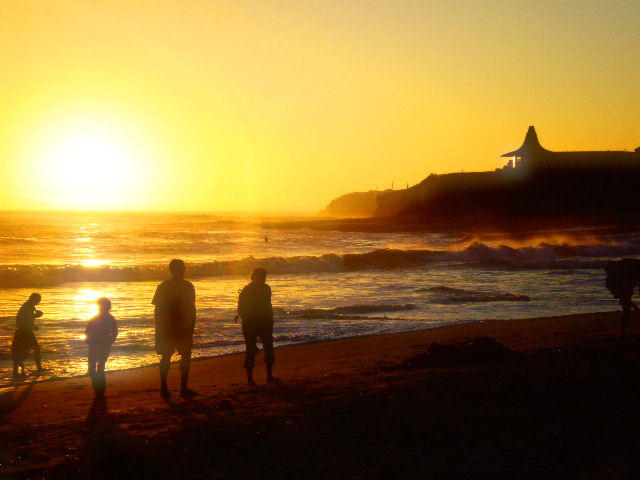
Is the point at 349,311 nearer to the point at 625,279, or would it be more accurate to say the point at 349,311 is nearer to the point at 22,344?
the point at 625,279

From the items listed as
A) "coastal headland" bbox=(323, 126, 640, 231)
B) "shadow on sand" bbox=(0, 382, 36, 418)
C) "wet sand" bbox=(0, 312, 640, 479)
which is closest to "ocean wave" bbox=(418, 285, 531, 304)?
→ "wet sand" bbox=(0, 312, 640, 479)

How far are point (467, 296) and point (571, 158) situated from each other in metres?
90.0

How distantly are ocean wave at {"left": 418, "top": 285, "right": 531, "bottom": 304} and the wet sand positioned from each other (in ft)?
37.7

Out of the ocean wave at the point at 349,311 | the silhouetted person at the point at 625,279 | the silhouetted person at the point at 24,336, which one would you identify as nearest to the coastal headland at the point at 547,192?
the ocean wave at the point at 349,311

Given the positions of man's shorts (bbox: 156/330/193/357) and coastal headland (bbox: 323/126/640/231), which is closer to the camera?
man's shorts (bbox: 156/330/193/357)

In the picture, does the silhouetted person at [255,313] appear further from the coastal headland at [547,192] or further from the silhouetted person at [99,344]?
the coastal headland at [547,192]

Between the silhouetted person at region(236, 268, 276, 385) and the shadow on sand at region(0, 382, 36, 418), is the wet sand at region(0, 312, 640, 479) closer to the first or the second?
the shadow on sand at region(0, 382, 36, 418)

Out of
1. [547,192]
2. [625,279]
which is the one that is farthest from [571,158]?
[625,279]

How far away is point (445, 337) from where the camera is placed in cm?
1364

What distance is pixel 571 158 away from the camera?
341 ft

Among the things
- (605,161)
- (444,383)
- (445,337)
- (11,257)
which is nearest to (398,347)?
(445,337)

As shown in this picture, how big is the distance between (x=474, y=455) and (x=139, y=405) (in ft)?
14.8

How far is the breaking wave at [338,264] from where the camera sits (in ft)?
108

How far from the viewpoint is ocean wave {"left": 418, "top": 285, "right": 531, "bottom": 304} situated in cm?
2152
